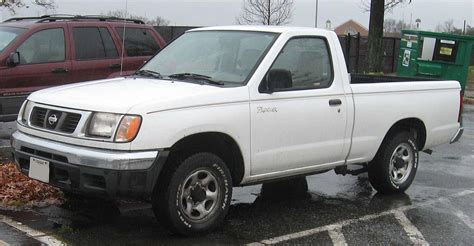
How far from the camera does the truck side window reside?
550cm

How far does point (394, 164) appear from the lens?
21.9 feet

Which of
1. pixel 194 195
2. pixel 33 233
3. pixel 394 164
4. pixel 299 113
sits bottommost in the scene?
pixel 33 233

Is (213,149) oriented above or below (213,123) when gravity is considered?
below

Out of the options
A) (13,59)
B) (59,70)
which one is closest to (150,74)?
(13,59)

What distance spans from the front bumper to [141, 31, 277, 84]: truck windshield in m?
1.17

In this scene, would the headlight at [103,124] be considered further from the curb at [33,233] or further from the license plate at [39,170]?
the curb at [33,233]

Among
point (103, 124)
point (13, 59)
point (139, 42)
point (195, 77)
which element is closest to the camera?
point (103, 124)

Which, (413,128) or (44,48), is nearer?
(413,128)

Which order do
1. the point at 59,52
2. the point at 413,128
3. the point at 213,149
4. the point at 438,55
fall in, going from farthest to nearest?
the point at 438,55
the point at 59,52
the point at 413,128
the point at 213,149

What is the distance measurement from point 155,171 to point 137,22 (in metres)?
6.39

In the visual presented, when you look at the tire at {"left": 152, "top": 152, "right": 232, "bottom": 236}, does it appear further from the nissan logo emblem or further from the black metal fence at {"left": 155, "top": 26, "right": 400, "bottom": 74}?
the black metal fence at {"left": 155, "top": 26, "right": 400, "bottom": 74}

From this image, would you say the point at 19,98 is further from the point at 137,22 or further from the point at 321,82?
the point at 321,82

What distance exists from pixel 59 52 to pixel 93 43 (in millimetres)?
587

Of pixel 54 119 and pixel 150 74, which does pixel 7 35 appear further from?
pixel 54 119
